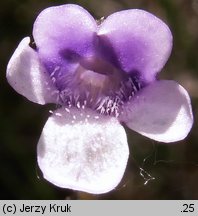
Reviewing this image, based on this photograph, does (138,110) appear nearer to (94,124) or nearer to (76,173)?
(94,124)

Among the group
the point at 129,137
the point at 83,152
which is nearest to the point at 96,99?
the point at 83,152

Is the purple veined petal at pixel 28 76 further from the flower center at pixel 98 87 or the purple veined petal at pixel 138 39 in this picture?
the purple veined petal at pixel 138 39

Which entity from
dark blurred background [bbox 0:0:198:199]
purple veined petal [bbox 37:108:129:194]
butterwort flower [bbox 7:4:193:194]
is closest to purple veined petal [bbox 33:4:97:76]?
butterwort flower [bbox 7:4:193:194]

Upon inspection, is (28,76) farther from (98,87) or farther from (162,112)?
(162,112)

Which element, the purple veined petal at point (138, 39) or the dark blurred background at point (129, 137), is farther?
the dark blurred background at point (129, 137)

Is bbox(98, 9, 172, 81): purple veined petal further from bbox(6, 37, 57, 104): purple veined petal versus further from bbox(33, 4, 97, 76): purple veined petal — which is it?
bbox(6, 37, 57, 104): purple veined petal

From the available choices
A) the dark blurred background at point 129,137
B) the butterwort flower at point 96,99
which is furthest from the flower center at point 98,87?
the dark blurred background at point 129,137

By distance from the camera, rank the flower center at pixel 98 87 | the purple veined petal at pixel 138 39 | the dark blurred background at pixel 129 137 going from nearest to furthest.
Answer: the purple veined petal at pixel 138 39 → the flower center at pixel 98 87 → the dark blurred background at pixel 129 137

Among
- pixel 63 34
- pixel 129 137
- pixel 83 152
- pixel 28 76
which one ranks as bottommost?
pixel 129 137

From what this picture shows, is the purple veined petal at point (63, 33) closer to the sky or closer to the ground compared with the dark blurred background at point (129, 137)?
closer to the sky
